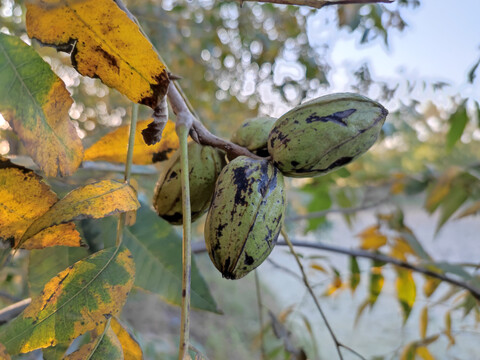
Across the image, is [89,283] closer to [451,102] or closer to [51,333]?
[51,333]

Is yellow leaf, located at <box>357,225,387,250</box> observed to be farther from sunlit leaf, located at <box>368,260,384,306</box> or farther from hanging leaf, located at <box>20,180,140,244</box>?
hanging leaf, located at <box>20,180,140,244</box>

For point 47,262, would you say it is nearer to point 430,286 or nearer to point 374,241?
point 374,241

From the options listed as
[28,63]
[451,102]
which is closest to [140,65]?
[28,63]

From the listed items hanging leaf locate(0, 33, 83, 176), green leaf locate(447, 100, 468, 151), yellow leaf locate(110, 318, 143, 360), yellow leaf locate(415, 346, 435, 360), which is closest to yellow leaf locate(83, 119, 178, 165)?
A: hanging leaf locate(0, 33, 83, 176)

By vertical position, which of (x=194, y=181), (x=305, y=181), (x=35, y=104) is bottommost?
(x=305, y=181)

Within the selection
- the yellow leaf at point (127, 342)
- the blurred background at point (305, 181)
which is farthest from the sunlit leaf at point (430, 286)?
the yellow leaf at point (127, 342)

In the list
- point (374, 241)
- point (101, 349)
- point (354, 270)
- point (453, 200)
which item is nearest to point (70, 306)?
point (101, 349)

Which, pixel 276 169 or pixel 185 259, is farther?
pixel 276 169
